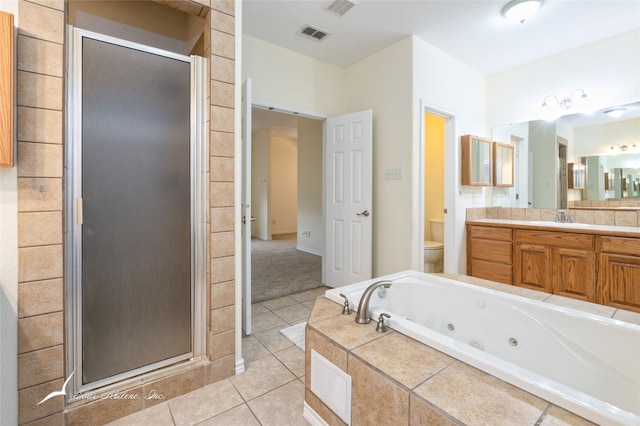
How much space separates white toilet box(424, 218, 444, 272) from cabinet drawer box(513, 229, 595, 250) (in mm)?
808

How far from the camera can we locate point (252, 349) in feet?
6.98

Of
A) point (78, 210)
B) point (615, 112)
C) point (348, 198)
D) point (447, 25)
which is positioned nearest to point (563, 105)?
point (615, 112)

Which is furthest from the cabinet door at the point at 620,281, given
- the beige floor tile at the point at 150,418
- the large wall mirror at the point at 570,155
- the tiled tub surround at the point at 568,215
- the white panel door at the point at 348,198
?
the beige floor tile at the point at 150,418

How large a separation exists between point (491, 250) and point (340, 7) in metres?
2.83

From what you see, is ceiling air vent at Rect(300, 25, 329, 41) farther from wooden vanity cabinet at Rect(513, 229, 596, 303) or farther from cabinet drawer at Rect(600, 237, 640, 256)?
cabinet drawer at Rect(600, 237, 640, 256)

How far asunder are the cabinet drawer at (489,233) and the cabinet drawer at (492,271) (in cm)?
28

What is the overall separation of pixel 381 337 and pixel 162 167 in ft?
4.67

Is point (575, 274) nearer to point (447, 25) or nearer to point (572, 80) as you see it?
point (572, 80)

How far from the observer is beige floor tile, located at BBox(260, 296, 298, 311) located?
294 cm

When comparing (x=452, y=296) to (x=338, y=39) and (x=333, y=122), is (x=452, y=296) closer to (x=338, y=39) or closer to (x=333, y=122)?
(x=333, y=122)

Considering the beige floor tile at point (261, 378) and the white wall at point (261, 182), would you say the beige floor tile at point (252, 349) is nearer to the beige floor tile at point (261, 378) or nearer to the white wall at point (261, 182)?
the beige floor tile at point (261, 378)

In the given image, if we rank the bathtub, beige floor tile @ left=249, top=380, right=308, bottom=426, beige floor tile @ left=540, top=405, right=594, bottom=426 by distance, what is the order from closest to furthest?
1. beige floor tile @ left=540, top=405, right=594, bottom=426
2. the bathtub
3. beige floor tile @ left=249, top=380, right=308, bottom=426

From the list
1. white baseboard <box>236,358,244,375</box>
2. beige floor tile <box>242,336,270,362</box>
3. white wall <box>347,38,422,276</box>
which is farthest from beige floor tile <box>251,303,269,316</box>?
white wall <box>347,38,422,276</box>

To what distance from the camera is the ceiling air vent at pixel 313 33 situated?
276 cm
